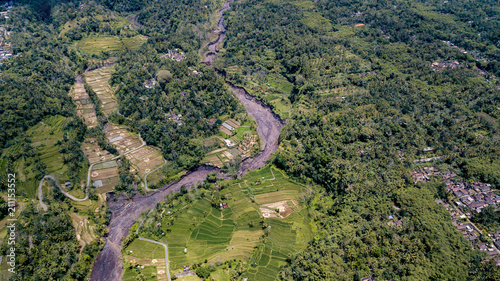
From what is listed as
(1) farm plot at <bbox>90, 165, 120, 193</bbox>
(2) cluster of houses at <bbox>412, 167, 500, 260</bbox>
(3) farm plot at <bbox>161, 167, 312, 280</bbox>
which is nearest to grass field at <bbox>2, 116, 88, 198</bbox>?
(1) farm plot at <bbox>90, 165, 120, 193</bbox>

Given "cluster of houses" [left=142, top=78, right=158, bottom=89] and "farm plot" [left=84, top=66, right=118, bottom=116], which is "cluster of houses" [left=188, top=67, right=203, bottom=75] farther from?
"farm plot" [left=84, top=66, right=118, bottom=116]

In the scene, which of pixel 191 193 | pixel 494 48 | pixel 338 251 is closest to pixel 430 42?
pixel 494 48

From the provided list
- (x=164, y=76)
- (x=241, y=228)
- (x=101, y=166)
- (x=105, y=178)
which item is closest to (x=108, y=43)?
(x=164, y=76)

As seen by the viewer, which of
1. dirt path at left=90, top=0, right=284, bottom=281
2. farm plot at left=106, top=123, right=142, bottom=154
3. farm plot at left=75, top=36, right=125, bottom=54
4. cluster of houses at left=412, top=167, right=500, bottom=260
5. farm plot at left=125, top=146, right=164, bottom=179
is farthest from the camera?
farm plot at left=75, top=36, right=125, bottom=54

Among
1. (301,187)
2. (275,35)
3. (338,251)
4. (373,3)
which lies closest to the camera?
(338,251)

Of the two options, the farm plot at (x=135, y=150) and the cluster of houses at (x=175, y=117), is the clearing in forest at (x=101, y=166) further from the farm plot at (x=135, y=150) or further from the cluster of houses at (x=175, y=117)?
the cluster of houses at (x=175, y=117)

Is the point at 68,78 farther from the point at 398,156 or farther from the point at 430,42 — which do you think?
the point at 430,42

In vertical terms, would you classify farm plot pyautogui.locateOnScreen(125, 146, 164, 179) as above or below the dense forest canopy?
below
